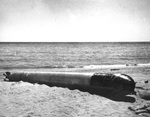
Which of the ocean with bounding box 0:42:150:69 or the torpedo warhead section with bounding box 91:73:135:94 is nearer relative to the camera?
the torpedo warhead section with bounding box 91:73:135:94

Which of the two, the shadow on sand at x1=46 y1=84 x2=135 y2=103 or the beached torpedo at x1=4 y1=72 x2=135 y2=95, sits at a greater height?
the beached torpedo at x1=4 y1=72 x2=135 y2=95

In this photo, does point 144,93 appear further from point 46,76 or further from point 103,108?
point 46,76

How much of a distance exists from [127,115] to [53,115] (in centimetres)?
209

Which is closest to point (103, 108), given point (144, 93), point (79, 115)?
point (79, 115)

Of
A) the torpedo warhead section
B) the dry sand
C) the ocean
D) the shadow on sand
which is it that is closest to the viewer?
the dry sand

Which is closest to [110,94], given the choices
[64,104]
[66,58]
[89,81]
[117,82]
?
[117,82]

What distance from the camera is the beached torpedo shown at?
683 cm

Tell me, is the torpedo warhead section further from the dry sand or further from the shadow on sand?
the dry sand

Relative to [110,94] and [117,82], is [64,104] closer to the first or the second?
[110,94]

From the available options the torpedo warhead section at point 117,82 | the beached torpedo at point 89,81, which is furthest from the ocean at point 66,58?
the torpedo warhead section at point 117,82

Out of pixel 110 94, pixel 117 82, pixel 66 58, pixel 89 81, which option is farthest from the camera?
pixel 66 58

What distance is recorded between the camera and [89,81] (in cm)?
747

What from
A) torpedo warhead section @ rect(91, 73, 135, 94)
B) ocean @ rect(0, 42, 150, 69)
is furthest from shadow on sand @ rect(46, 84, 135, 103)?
ocean @ rect(0, 42, 150, 69)

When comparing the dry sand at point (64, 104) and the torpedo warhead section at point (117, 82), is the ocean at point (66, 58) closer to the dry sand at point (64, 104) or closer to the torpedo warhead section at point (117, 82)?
the dry sand at point (64, 104)
